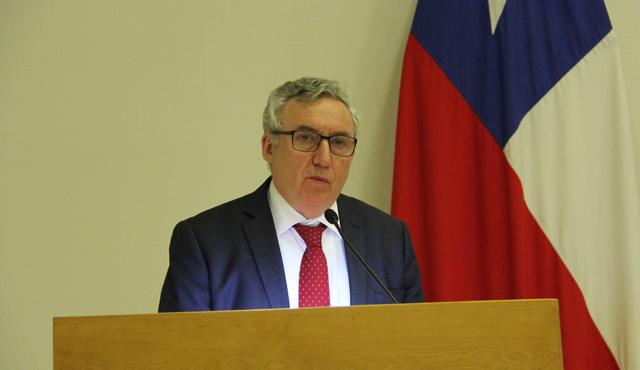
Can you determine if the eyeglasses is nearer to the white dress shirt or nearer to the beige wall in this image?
the white dress shirt

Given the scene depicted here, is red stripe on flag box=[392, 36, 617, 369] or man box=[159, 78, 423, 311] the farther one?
red stripe on flag box=[392, 36, 617, 369]

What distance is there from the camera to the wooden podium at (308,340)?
67.5 inches

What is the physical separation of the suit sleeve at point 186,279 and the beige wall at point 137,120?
1.36m

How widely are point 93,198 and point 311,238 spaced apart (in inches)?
62.6

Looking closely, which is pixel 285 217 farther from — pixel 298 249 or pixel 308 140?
pixel 308 140

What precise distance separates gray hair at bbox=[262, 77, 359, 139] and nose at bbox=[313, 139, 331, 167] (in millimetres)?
157

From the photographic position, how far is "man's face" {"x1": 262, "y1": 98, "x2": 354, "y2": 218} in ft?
8.68

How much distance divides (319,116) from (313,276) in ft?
1.76

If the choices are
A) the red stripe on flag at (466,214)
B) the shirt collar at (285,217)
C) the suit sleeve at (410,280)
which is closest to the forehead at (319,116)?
the shirt collar at (285,217)

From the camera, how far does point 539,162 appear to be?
3410 mm

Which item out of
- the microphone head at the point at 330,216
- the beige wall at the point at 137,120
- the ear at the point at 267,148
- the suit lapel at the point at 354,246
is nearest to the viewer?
the microphone head at the point at 330,216

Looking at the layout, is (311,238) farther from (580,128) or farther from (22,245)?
(22,245)

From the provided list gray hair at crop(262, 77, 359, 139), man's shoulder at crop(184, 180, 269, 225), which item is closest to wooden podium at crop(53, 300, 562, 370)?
man's shoulder at crop(184, 180, 269, 225)

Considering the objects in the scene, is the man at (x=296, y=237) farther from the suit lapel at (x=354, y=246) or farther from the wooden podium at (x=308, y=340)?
the wooden podium at (x=308, y=340)
